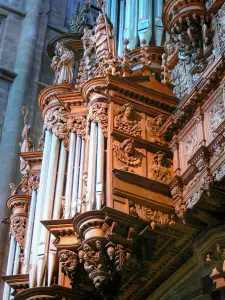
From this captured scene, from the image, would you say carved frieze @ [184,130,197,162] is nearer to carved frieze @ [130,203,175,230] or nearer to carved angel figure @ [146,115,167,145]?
carved angel figure @ [146,115,167,145]

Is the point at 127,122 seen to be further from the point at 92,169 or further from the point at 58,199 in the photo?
the point at 58,199

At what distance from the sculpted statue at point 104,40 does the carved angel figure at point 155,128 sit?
206cm

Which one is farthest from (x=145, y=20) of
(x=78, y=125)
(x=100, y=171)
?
(x=100, y=171)

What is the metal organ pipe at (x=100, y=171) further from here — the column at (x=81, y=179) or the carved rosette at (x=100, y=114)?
the column at (x=81, y=179)

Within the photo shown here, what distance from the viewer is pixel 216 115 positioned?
A: 1077 centimetres

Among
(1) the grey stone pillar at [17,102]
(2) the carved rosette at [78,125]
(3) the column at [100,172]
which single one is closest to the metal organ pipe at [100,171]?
(3) the column at [100,172]

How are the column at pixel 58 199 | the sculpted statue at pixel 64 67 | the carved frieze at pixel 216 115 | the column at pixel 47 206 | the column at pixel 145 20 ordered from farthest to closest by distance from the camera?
the column at pixel 145 20 → the sculpted statue at pixel 64 67 → the column at pixel 47 206 → the column at pixel 58 199 → the carved frieze at pixel 216 115

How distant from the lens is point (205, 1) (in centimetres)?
1281

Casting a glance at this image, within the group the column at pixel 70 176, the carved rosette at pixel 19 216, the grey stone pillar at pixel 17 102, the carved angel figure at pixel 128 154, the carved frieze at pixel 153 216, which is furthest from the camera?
the grey stone pillar at pixel 17 102

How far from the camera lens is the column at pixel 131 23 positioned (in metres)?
17.3

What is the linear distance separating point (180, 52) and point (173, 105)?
45.6 inches

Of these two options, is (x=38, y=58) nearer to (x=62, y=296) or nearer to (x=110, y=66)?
(x=110, y=66)

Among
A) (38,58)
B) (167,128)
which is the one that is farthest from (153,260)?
(38,58)

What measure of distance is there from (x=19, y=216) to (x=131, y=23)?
6.23 meters
